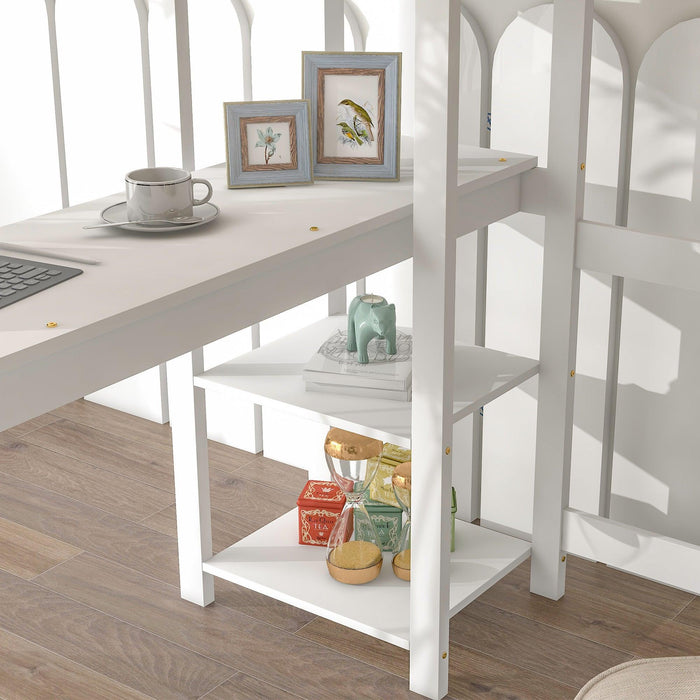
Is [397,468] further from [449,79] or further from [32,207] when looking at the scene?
[32,207]

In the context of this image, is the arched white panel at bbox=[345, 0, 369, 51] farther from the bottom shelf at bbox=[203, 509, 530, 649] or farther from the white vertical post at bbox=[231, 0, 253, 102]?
the bottom shelf at bbox=[203, 509, 530, 649]

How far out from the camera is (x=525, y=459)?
2.43 metres

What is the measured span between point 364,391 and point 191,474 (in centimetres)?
36

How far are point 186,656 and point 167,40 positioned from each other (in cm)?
103

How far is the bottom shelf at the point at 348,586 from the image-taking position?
80.0 inches

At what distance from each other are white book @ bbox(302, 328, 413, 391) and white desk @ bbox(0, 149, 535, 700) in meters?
0.21

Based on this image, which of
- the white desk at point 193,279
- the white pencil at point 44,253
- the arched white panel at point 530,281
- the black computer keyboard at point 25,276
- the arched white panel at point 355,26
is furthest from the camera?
the arched white panel at point 355,26

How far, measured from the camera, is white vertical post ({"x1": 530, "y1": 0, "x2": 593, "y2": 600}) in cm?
194

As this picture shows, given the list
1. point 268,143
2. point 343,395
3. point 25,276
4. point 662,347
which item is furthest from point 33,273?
point 662,347

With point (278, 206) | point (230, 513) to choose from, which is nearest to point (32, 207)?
point (230, 513)

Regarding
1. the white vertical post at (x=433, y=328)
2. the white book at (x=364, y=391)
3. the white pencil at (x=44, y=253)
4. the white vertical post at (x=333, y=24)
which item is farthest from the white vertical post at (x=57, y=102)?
the white vertical post at (x=433, y=328)

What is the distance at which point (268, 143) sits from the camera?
1.95 meters

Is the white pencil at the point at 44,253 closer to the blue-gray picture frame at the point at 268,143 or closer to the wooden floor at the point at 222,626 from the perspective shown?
the blue-gray picture frame at the point at 268,143

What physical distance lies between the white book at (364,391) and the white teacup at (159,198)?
1.33 ft
